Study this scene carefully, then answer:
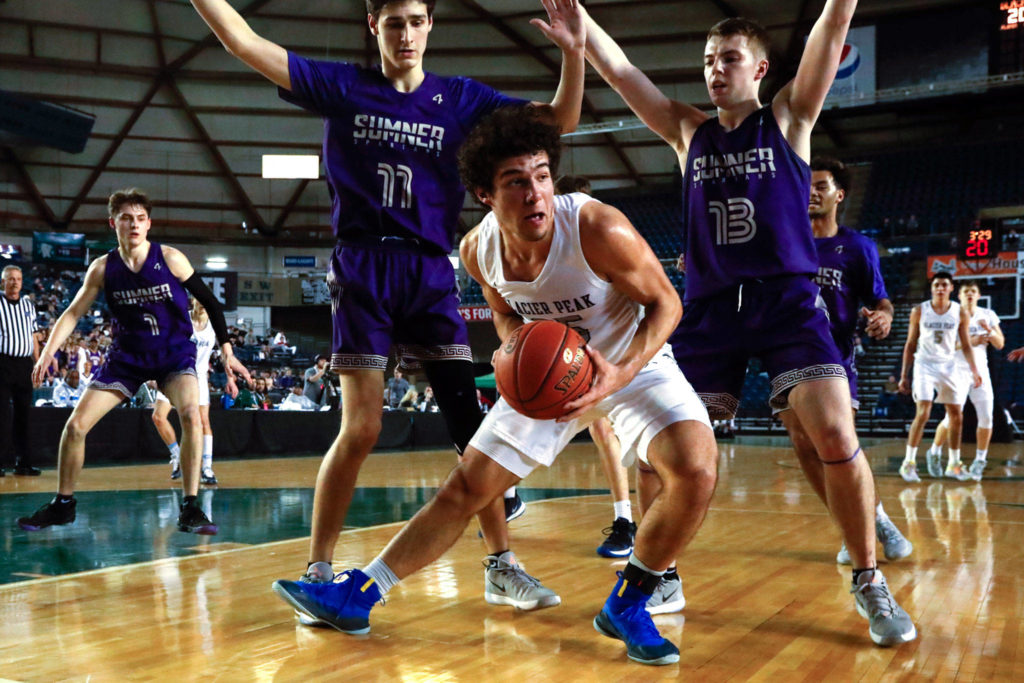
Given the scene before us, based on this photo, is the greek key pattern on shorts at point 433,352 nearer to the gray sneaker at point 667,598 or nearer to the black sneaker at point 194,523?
the gray sneaker at point 667,598

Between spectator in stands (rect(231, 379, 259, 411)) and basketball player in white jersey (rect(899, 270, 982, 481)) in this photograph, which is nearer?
basketball player in white jersey (rect(899, 270, 982, 481))

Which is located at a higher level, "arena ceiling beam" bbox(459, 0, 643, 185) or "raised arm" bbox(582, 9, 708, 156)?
"arena ceiling beam" bbox(459, 0, 643, 185)

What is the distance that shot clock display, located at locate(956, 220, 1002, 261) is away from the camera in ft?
55.4

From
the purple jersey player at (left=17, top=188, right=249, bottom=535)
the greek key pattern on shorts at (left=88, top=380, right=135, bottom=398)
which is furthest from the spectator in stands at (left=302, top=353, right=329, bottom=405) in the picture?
the greek key pattern on shorts at (left=88, top=380, right=135, bottom=398)

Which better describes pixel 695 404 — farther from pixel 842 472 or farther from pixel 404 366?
pixel 404 366

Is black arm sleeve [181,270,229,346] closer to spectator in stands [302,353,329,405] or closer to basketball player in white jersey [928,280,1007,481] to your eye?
basketball player in white jersey [928,280,1007,481]

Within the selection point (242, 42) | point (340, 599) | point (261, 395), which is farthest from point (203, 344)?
point (340, 599)

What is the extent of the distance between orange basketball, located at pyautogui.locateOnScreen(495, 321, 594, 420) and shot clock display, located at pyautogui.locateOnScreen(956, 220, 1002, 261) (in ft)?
54.9

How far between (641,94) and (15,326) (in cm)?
788

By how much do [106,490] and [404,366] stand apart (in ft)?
16.8

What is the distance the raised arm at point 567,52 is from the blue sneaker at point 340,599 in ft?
5.13

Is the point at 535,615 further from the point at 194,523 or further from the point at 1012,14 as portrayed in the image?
the point at 1012,14

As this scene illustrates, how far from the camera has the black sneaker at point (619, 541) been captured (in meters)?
4.39

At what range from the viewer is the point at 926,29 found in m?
21.9
